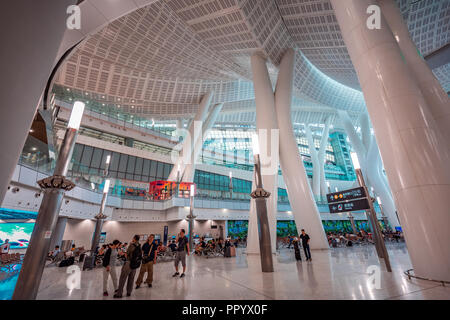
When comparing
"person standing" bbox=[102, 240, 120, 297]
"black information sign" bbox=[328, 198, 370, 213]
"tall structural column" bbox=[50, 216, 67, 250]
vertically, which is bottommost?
"person standing" bbox=[102, 240, 120, 297]

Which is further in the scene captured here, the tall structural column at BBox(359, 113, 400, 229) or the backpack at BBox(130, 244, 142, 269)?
the tall structural column at BBox(359, 113, 400, 229)

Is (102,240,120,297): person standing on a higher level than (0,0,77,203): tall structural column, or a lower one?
lower

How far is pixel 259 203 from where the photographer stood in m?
6.85

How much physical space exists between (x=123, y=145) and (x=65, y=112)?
771 centimetres

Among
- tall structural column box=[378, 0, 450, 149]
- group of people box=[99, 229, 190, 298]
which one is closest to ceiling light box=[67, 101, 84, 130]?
group of people box=[99, 229, 190, 298]

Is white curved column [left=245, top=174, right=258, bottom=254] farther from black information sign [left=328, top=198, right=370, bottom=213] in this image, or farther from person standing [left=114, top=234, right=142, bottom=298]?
person standing [left=114, top=234, right=142, bottom=298]

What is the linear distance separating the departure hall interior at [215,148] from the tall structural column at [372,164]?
0.52 feet

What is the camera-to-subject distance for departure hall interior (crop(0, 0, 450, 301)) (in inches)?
150

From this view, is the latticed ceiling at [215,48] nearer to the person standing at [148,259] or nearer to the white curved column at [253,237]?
the white curved column at [253,237]

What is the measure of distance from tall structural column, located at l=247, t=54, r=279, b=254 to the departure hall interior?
102 millimetres

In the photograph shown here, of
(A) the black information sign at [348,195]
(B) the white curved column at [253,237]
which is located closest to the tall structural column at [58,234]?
(B) the white curved column at [253,237]

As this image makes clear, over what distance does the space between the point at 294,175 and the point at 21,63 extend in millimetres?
13251

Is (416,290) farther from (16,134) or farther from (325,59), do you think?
(325,59)

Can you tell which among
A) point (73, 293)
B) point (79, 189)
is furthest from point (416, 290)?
point (79, 189)
